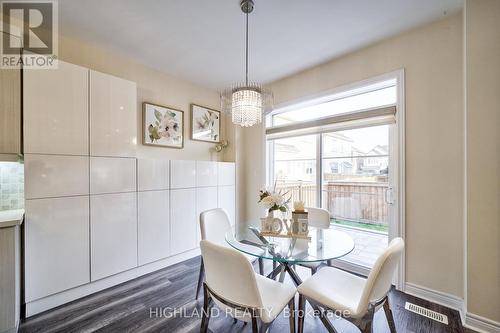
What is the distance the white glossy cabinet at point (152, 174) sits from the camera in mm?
2455

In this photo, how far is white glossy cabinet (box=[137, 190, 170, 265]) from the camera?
2463 millimetres

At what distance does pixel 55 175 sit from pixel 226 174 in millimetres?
2103

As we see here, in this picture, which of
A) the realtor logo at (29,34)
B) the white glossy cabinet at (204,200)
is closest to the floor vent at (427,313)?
the white glossy cabinet at (204,200)

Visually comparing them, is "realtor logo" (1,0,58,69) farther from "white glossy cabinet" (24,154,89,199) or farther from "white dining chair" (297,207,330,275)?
"white dining chair" (297,207,330,275)

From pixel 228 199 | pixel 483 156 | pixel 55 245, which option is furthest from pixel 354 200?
pixel 55 245

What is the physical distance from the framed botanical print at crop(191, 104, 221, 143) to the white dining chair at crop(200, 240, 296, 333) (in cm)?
253

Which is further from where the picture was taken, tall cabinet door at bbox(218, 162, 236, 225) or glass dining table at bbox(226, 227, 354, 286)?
tall cabinet door at bbox(218, 162, 236, 225)

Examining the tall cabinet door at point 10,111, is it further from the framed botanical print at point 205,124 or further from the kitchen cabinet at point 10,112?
the framed botanical print at point 205,124

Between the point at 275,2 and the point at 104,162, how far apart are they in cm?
225

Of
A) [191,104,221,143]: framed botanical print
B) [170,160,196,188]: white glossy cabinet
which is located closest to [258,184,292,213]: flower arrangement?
[170,160,196,188]: white glossy cabinet

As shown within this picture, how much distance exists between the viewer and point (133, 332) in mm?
1638

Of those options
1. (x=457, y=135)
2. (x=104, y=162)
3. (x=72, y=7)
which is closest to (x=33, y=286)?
(x=104, y=162)

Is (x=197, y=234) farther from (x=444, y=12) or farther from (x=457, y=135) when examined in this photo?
(x=444, y=12)

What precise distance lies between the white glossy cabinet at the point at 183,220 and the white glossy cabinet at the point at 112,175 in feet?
1.82
